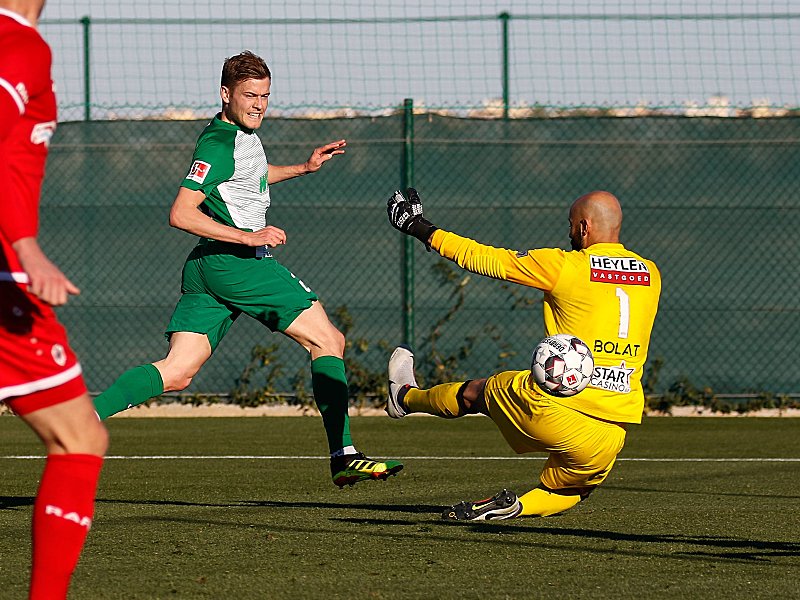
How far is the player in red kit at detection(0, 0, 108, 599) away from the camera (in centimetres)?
415

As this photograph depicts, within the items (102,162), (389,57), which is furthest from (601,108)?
(102,162)

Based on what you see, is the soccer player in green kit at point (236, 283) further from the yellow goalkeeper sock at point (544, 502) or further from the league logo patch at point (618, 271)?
the league logo patch at point (618, 271)

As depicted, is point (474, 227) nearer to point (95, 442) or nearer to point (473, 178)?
point (473, 178)

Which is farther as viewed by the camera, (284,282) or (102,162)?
(102,162)

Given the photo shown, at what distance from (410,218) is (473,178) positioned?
24.1ft

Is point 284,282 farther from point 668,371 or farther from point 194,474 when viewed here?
point 668,371

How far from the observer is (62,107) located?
49.7 feet

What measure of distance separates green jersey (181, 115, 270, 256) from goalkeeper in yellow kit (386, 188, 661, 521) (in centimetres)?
135

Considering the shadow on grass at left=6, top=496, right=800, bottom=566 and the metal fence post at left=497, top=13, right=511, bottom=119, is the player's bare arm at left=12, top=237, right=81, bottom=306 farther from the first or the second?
the metal fence post at left=497, top=13, right=511, bottom=119

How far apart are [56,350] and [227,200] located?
3595 mm

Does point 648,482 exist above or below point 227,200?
below

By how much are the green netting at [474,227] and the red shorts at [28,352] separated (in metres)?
10.2

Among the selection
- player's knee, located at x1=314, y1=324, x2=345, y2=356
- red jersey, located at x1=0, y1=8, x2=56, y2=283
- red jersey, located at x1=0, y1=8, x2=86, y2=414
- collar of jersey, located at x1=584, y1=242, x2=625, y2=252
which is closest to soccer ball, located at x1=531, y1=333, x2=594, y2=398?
collar of jersey, located at x1=584, y1=242, x2=625, y2=252

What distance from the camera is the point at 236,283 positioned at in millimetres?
7773
